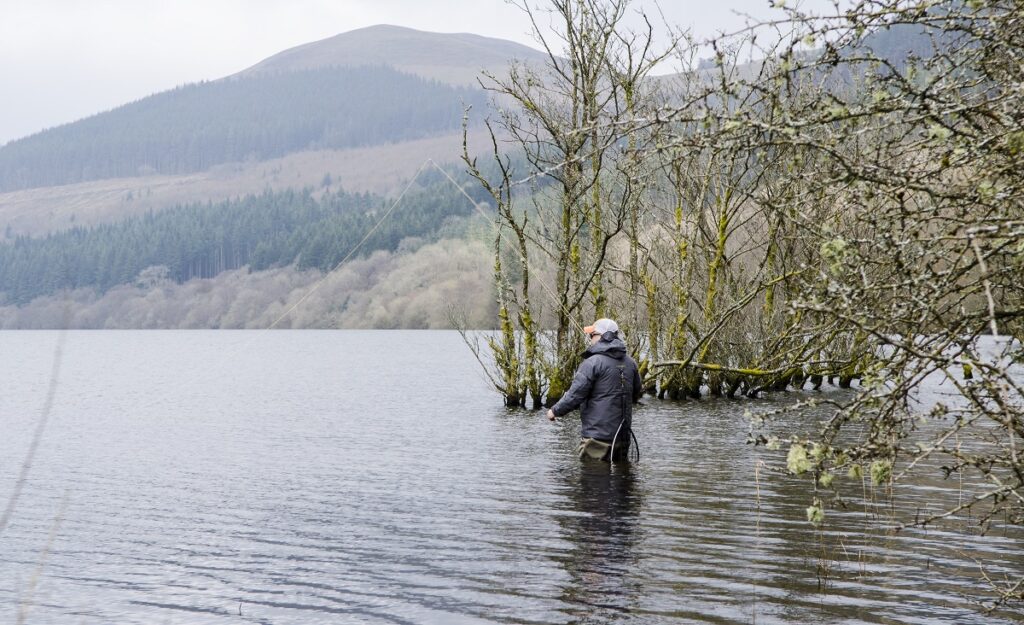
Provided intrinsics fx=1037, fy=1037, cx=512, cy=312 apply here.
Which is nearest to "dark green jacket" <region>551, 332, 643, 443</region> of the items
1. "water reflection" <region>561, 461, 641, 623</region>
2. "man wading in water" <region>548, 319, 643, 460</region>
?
"man wading in water" <region>548, 319, 643, 460</region>

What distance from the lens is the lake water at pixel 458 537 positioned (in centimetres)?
797

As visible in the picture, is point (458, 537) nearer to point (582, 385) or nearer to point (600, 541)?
point (600, 541)

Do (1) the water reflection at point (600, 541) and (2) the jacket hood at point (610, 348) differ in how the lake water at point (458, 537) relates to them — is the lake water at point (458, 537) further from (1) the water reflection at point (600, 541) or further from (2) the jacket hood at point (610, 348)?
(2) the jacket hood at point (610, 348)

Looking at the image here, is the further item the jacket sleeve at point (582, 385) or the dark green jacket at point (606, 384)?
the dark green jacket at point (606, 384)

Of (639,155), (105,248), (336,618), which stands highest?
(105,248)

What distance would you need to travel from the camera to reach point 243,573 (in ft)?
30.5

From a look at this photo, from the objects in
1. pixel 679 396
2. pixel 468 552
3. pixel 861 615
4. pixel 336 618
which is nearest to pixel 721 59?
pixel 861 615

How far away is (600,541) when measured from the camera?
1023 cm

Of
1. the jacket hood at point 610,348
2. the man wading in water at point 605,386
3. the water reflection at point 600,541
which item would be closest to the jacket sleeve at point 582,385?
the man wading in water at point 605,386

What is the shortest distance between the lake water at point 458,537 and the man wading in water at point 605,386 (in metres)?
0.78

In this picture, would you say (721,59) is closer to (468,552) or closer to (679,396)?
(468,552)

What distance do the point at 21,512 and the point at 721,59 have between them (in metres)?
11.8

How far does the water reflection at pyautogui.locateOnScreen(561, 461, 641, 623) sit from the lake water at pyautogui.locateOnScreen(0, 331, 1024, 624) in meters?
0.04

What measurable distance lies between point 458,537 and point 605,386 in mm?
3576
